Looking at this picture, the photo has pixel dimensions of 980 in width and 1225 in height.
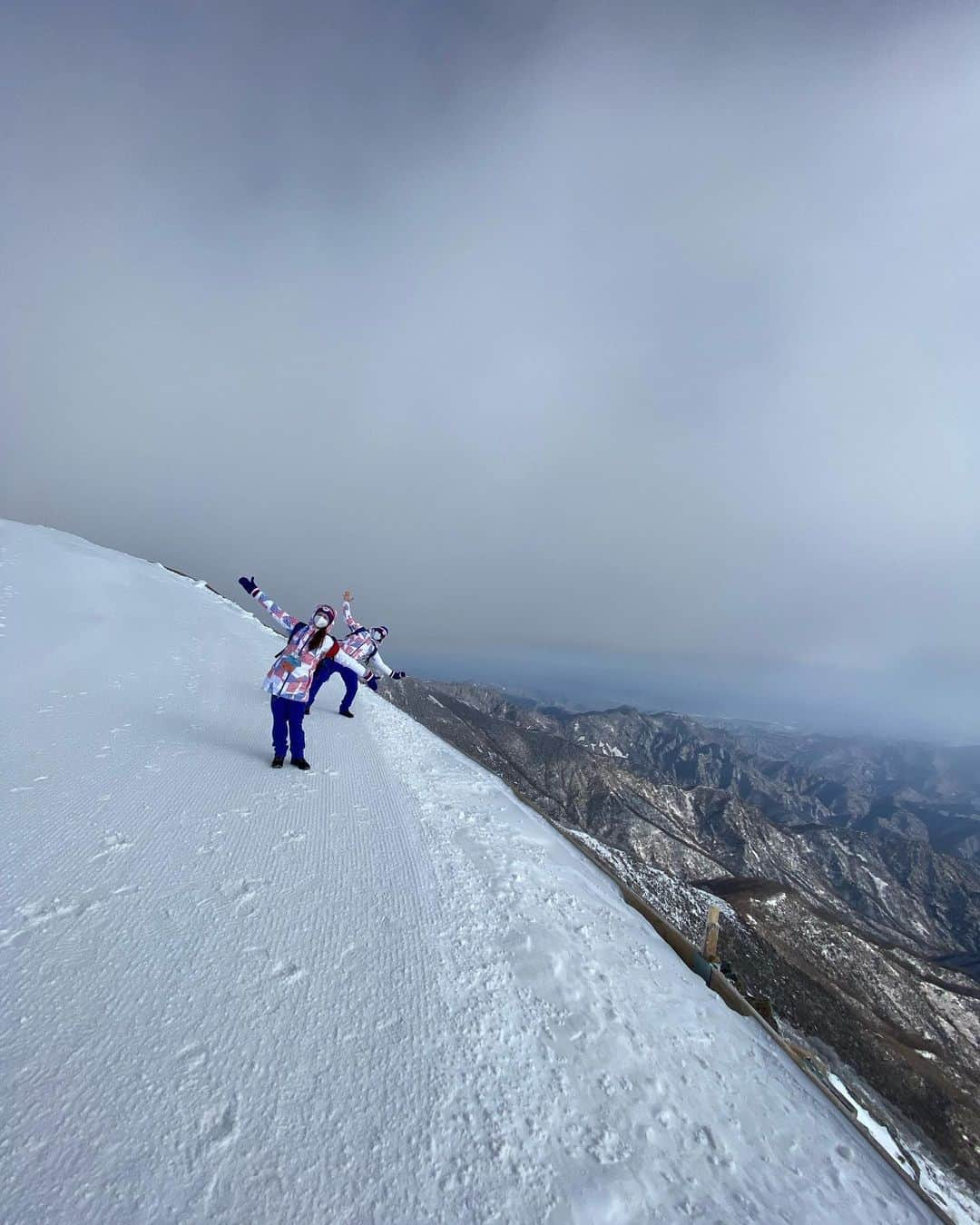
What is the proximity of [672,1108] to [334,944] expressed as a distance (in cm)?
315

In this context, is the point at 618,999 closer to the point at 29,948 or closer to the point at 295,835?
the point at 295,835

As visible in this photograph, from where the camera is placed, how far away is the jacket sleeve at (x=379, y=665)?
1289cm

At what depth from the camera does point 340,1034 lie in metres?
3.64

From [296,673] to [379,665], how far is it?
213 inches

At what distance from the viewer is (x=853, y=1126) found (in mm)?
4480

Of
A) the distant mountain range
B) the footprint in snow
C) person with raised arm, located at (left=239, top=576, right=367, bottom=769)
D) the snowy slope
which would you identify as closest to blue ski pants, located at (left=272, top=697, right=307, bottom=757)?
person with raised arm, located at (left=239, top=576, right=367, bottom=769)

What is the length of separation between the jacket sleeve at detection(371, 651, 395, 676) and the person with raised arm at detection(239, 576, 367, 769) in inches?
161

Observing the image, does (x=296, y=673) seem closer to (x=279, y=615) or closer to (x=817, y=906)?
(x=279, y=615)

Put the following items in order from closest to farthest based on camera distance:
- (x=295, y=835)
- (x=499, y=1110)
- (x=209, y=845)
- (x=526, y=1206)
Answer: (x=526, y=1206) < (x=499, y=1110) < (x=209, y=845) < (x=295, y=835)

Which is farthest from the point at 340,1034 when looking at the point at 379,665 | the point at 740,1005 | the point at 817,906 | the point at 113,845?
the point at 817,906

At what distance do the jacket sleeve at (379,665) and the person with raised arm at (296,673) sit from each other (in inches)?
161

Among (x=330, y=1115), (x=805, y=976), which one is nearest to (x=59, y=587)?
(x=330, y=1115)

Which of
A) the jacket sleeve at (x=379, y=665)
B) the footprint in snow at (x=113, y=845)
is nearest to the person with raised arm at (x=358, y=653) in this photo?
the jacket sleeve at (x=379, y=665)

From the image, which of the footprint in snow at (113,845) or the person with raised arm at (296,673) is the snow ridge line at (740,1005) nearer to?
the person with raised arm at (296,673)
